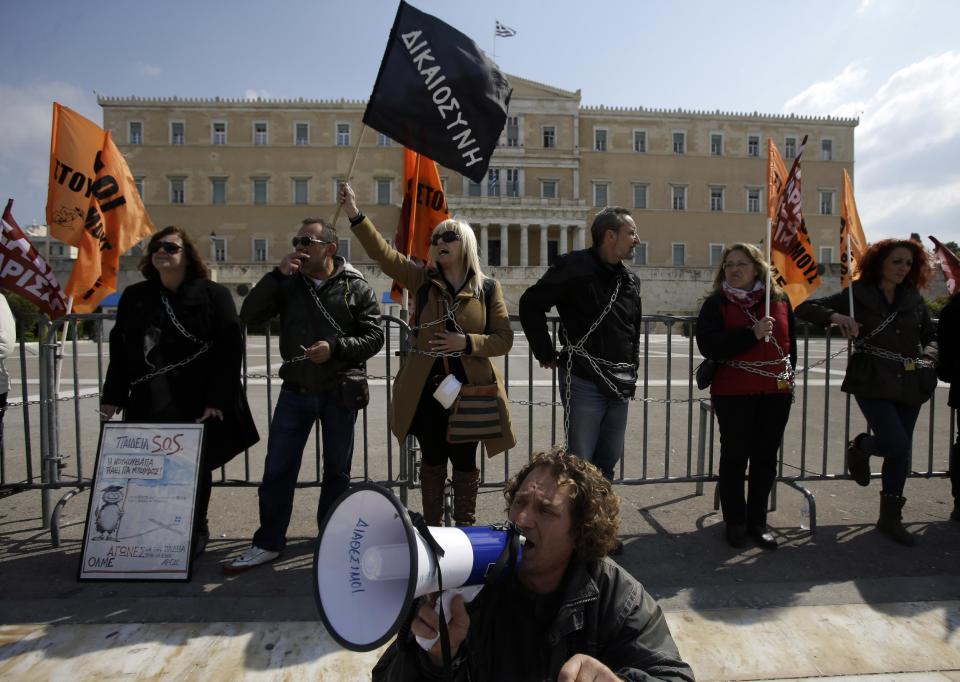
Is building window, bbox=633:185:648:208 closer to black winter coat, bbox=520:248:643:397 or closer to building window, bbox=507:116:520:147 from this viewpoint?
building window, bbox=507:116:520:147

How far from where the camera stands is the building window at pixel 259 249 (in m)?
49.7

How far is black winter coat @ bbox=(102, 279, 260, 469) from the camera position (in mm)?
3234

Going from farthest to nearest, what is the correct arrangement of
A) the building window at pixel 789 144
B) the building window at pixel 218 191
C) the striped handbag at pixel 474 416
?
1. the building window at pixel 789 144
2. the building window at pixel 218 191
3. the striped handbag at pixel 474 416

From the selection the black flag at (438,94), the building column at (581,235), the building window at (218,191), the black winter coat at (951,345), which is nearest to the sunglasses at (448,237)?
the black flag at (438,94)

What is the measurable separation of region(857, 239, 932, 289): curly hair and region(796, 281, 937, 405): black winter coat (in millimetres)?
57

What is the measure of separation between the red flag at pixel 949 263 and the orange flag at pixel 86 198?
247 inches

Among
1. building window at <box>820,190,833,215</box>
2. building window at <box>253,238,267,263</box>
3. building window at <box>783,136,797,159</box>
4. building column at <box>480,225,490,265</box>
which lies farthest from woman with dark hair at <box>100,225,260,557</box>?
building window at <box>820,190,833,215</box>

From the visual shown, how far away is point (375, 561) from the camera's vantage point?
54.7 inches

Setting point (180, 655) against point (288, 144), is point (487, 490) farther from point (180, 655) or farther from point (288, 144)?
point (288, 144)

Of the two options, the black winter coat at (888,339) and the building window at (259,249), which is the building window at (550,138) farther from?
the black winter coat at (888,339)

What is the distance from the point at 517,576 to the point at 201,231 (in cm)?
5357

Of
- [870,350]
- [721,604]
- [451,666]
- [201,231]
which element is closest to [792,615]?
[721,604]

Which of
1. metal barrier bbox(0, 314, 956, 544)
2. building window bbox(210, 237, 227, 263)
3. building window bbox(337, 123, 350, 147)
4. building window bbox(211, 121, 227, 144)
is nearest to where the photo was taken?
metal barrier bbox(0, 314, 956, 544)

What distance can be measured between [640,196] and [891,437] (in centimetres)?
5266
